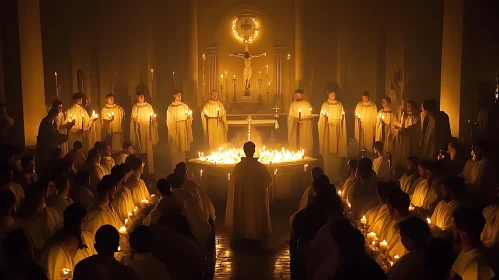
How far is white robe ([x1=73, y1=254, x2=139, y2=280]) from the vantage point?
220 inches

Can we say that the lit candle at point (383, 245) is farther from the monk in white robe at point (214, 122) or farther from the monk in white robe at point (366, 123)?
the monk in white robe at point (214, 122)

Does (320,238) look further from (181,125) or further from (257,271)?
(181,125)

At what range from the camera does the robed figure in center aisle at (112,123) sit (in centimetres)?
1731

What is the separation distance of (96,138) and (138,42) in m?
3.47

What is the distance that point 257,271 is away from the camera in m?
10.2

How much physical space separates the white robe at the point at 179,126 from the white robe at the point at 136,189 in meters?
6.60

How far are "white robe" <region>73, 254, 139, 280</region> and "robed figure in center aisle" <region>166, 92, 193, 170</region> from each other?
12.0 m

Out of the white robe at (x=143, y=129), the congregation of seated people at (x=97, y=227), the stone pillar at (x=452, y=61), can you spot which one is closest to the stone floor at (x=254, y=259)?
the congregation of seated people at (x=97, y=227)

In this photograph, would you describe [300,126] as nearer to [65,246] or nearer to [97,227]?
[97,227]

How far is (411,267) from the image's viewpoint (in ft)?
18.9

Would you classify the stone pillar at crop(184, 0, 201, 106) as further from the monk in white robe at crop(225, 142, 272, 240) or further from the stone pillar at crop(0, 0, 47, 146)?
the monk in white robe at crop(225, 142, 272, 240)

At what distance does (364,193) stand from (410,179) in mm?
1529

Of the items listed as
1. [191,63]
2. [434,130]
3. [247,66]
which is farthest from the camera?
[247,66]

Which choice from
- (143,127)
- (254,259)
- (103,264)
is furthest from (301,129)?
(103,264)
